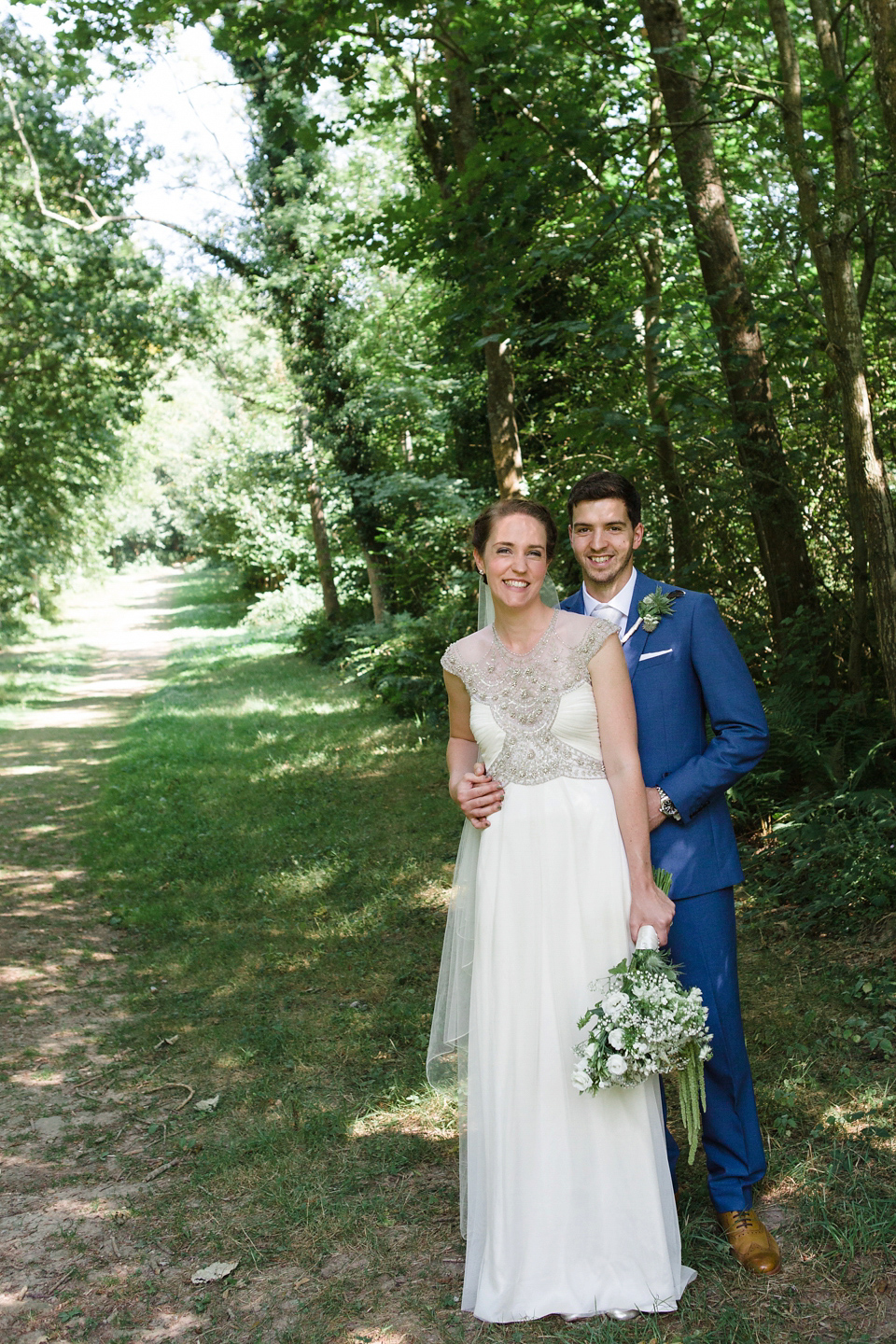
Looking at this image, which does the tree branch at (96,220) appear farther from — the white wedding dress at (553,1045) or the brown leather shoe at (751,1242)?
the brown leather shoe at (751,1242)

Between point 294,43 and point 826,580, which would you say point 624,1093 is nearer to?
point 826,580

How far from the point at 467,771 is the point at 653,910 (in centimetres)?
84

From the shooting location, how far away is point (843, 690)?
7.35 meters

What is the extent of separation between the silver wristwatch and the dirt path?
2.28 metres

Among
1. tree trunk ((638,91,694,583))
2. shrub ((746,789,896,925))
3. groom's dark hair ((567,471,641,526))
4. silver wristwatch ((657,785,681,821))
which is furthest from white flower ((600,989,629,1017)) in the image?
tree trunk ((638,91,694,583))

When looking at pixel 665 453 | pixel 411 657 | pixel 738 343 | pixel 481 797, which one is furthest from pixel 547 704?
pixel 411 657

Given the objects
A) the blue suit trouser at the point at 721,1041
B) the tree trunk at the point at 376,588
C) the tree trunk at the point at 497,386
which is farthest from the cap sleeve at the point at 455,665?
the tree trunk at the point at 376,588

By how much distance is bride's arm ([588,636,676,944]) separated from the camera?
321 centimetres

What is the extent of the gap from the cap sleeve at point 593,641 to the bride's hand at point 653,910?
0.71 metres

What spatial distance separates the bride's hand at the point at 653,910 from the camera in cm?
320

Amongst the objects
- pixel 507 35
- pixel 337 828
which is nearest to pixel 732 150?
pixel 507 35

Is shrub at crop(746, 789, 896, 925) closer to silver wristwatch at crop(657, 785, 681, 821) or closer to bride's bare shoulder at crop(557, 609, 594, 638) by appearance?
silver wristwatch at crop(657, 785, 681, 821)

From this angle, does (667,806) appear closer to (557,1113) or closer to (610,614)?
(610,614)

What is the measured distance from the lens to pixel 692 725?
133 inches
